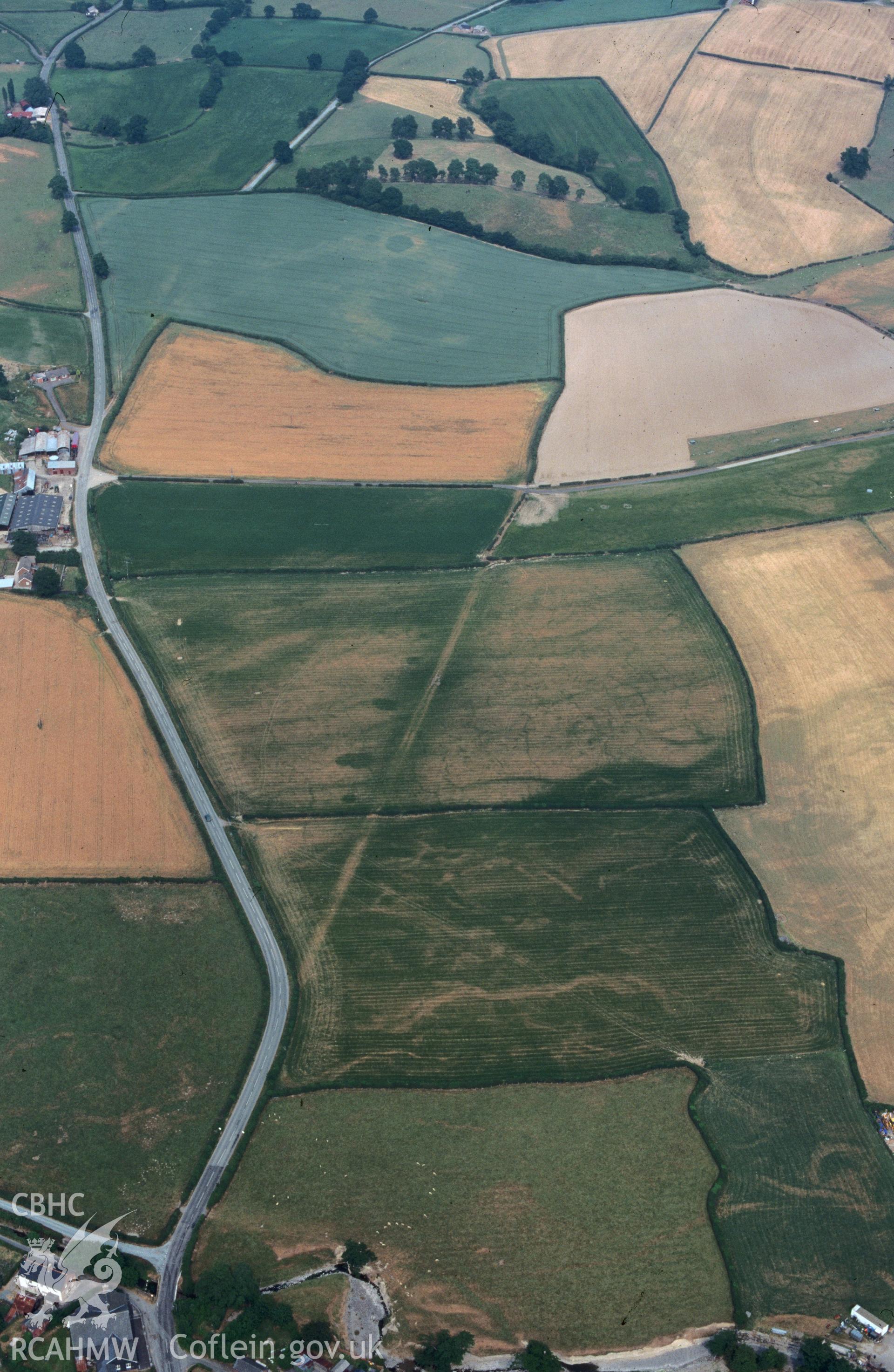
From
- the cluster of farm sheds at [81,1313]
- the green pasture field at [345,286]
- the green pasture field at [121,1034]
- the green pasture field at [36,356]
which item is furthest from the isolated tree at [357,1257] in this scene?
the green pasture field at [345,286]

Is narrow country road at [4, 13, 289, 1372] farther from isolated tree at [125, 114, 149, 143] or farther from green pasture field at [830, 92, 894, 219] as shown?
green pasture field at [830, 92, 894, 219]

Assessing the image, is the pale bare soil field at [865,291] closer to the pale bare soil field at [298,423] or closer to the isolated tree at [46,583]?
the pale bare soil field at [298,423]

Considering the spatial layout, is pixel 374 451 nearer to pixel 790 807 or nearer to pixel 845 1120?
pixel 790 807

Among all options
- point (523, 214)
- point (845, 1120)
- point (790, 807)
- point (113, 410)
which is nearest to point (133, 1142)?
point (845, 1120)

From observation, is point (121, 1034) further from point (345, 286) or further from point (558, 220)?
point (558, 220)

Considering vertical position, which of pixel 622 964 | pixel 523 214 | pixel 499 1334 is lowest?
pixel 499 1334

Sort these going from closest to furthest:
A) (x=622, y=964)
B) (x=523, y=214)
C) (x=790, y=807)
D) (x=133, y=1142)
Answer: (x=133, y=1142), (x=622, y=964), (x=790, y=807), (x=523, y=214)
